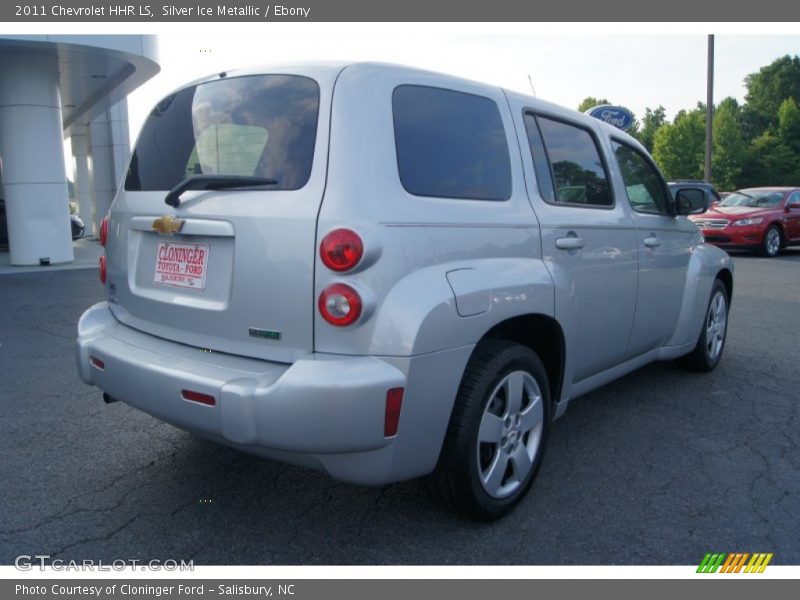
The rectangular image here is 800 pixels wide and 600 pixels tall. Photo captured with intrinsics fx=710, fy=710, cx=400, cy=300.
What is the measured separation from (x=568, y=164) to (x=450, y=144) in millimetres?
989

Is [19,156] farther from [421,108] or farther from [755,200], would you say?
[755,200]

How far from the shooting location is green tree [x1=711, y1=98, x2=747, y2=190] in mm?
61688

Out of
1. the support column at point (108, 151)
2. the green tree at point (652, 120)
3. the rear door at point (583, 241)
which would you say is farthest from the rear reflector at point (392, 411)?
the green tree at point (652, 120)

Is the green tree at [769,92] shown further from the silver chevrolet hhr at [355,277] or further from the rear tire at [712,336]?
the silver chevrolet hhr at [355,277]

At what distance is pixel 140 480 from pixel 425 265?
1.84 meters

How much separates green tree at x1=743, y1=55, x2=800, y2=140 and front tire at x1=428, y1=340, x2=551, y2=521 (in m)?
75.2

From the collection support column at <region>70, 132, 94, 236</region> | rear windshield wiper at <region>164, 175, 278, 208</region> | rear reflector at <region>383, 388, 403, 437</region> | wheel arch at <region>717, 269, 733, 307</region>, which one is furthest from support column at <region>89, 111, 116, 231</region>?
rear reflector at <region>383, 388, 403, 437</region>

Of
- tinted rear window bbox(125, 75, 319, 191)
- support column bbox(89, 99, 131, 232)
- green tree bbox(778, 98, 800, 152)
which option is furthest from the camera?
green tree bbox(778, 98, 800, 152)

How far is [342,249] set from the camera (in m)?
2.47

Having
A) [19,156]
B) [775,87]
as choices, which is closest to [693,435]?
[19,156]

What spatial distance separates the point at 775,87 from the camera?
237 feet

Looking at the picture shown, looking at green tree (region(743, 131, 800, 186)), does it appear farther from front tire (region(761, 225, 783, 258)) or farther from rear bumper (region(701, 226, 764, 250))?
rear bumper (region(701, 226, 764, 250))

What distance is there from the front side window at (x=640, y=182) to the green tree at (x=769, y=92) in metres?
73.1

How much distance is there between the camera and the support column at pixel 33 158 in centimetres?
1312
